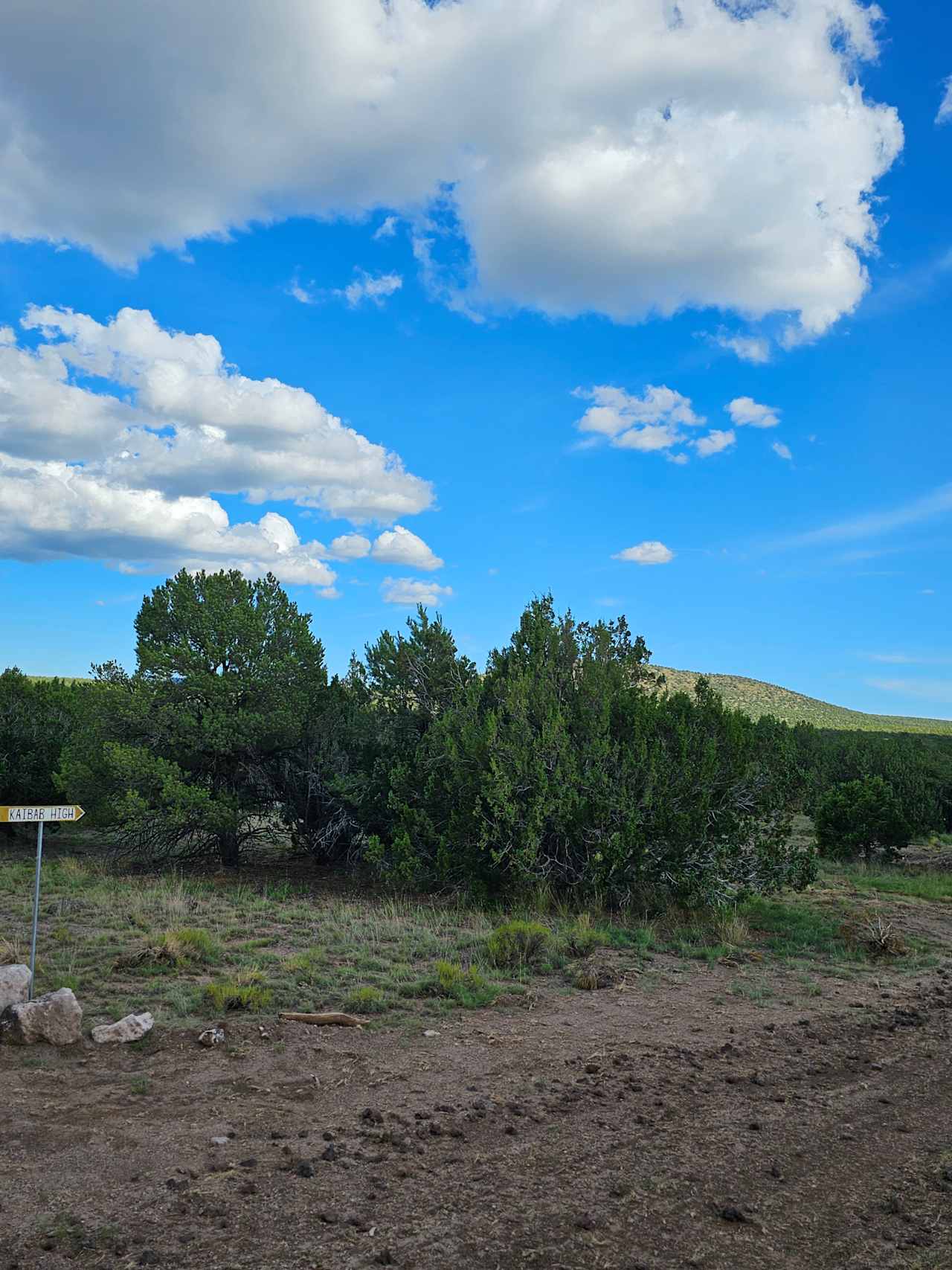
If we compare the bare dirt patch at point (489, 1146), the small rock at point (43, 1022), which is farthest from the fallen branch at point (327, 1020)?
the small rock at point (43, 1022)

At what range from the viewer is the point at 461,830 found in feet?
45.9

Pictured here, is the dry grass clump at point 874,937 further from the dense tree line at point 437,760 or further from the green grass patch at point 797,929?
the dense tree line at point 437,760

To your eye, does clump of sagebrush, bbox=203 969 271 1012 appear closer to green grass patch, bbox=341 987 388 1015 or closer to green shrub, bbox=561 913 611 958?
green grass patch, bbox=341 987 388 1015

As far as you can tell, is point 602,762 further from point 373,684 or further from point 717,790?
point 373,684

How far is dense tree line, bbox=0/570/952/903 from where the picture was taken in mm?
13109

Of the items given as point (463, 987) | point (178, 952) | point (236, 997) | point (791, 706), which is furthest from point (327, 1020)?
point (791, 706)

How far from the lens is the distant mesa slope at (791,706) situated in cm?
8150

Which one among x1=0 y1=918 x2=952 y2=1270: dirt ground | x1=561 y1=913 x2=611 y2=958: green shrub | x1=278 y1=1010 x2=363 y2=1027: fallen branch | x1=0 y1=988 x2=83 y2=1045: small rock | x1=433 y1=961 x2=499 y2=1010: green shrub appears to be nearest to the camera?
x1=0 y1=918 x2=952 y2=1270: dirt ground

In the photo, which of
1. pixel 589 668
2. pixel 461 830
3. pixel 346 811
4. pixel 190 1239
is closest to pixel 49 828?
pixel 346 811

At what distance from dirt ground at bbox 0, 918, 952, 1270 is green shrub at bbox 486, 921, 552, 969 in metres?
2.01

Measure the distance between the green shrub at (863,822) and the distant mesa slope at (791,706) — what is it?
5364 cm

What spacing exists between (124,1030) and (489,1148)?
3.52 meters

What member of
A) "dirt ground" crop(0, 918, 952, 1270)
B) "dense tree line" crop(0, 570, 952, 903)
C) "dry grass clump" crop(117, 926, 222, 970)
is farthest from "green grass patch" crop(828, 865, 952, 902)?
"dry grass clump" crop(117, 926, 222, 970)

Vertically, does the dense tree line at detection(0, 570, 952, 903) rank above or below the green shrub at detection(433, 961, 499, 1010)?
above
